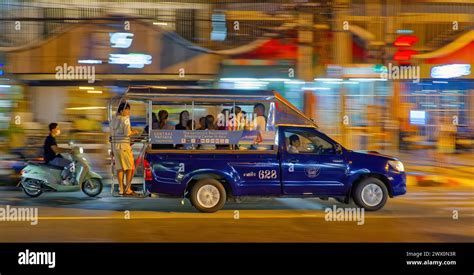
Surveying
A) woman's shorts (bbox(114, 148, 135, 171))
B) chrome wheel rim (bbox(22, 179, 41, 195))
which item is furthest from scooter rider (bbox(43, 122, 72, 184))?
woman's shorts (bbox(114, 148, 135, 171))

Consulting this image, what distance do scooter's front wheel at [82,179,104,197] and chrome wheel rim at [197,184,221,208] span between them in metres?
2.81

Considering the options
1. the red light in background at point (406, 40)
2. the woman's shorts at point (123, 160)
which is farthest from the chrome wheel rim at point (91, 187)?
the red light in background at point (406, 40)

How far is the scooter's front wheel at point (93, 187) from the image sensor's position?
12.0 metres

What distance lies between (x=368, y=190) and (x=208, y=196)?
2887mm

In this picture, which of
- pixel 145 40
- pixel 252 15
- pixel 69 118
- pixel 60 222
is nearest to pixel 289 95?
pixel 252 15

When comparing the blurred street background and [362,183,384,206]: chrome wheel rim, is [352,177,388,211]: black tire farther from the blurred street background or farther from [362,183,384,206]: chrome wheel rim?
the blurred street background

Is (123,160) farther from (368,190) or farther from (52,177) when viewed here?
(368,190)

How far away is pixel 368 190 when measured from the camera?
34.3 ft

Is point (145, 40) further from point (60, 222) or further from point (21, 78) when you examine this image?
point (60, 222)

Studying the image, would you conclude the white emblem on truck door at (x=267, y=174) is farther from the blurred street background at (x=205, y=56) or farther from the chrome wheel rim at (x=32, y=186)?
the blurred street background at (x=205, y=56)

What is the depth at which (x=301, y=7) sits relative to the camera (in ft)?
49.1

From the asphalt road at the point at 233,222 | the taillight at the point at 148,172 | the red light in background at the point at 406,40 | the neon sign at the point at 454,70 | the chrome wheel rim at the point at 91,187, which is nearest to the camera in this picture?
the asphalt road at the point at 233,222

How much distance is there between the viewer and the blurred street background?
15.6 m

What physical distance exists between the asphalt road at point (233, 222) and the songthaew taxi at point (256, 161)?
435mm
